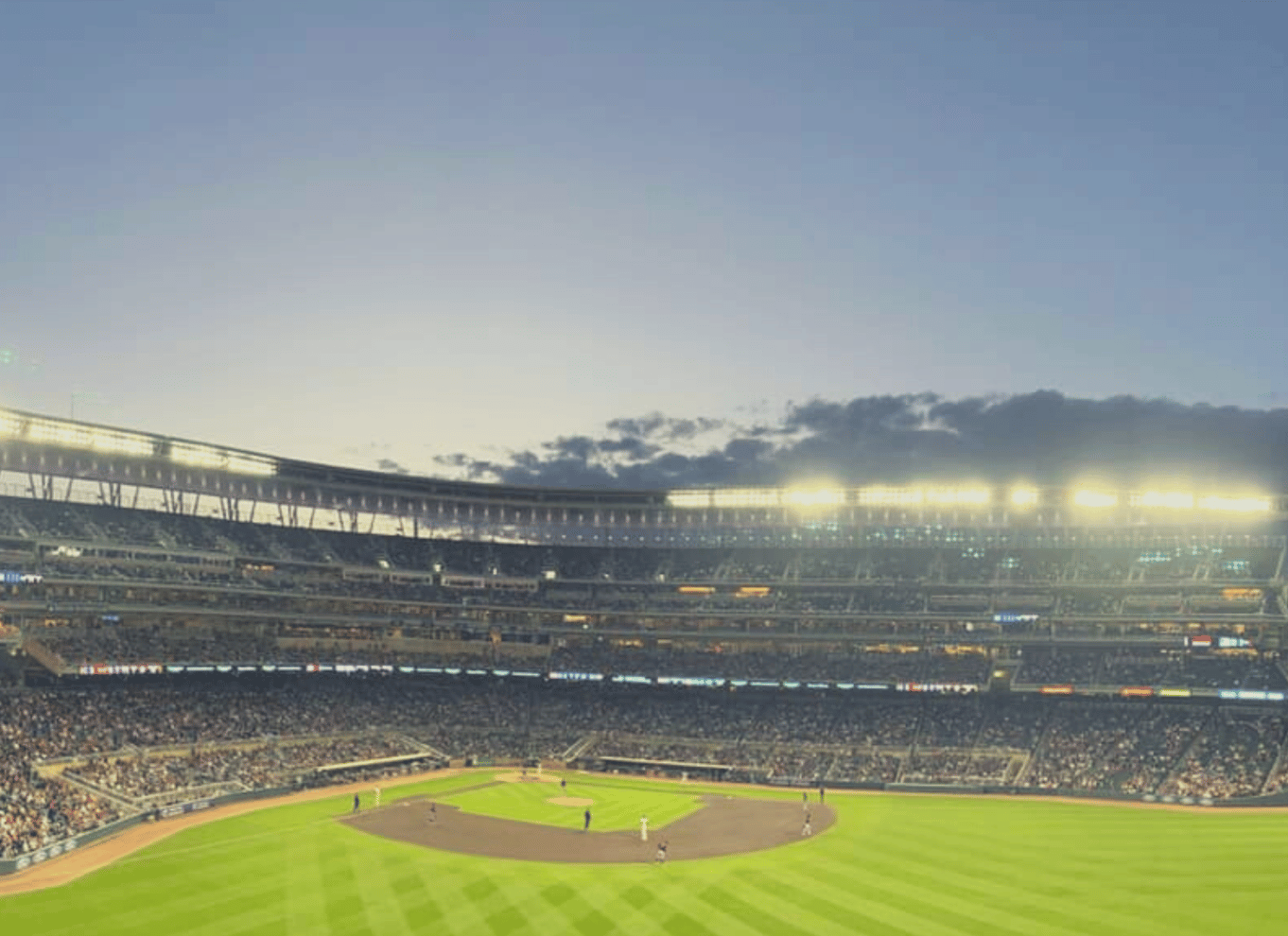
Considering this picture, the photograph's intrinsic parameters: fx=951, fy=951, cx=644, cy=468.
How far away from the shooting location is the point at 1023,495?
94.1 metres

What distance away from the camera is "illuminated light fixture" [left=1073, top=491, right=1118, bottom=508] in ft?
299

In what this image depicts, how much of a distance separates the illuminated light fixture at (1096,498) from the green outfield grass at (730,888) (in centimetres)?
3886

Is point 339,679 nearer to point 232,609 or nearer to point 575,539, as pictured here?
point 232,609

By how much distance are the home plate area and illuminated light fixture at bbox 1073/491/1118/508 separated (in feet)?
145

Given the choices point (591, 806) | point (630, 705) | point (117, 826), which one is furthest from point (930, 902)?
point (630, 705)

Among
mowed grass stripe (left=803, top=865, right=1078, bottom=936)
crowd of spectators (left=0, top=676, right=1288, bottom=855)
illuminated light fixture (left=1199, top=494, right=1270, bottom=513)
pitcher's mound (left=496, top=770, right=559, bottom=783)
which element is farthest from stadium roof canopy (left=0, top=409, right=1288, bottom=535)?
mowed grass stripe (left=803, top=865, right=1078, bottom=936)

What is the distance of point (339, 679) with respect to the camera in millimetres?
95312

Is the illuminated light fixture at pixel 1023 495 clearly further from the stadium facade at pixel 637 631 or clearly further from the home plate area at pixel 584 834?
the home plate area at pixel 584 834

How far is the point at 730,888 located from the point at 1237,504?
68.1 m

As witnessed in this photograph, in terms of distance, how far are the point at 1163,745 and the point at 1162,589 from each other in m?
18.1

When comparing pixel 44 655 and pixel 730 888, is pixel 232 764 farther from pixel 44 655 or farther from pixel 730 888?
pixel 730 888

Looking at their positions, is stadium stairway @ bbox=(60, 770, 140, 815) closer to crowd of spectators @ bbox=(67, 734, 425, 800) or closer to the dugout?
crowd of spectators @ bbox=(67, 734, 425, 800)

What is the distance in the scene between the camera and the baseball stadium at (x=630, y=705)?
4200 cm

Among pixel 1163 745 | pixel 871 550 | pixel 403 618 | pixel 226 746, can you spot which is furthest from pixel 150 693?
pixel 1163 745
